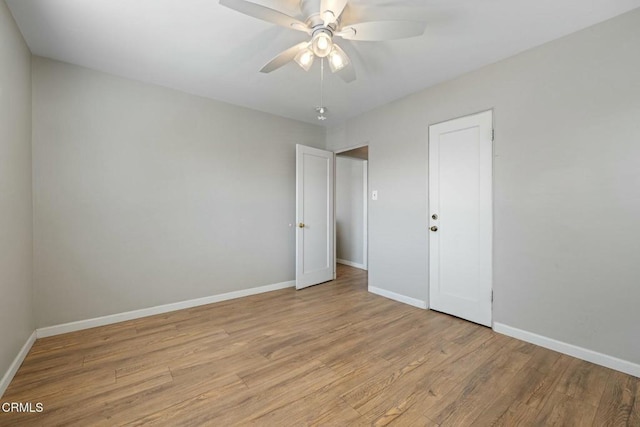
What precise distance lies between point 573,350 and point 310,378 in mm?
2105

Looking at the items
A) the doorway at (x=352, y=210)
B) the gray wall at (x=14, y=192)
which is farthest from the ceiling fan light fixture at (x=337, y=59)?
the doorway at (x=352, y=210)

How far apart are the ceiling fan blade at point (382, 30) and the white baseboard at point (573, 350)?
2.60m

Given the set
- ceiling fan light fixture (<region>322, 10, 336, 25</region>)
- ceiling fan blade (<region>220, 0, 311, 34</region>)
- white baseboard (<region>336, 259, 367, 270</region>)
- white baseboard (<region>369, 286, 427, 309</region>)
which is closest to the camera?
ceiling fan blade (<region>220, 0, 311, 34</region>)

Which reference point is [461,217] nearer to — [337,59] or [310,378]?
[337,59]

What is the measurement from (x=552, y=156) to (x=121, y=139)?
407 cm

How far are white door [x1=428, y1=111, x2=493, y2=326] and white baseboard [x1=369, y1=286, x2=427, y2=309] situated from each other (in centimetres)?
13

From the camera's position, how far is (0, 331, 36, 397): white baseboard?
1.72 meters

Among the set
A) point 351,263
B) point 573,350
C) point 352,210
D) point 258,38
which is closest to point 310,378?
point 573,350

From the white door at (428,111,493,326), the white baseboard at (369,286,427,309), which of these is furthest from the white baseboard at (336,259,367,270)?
the white door at (428,111,493,326)

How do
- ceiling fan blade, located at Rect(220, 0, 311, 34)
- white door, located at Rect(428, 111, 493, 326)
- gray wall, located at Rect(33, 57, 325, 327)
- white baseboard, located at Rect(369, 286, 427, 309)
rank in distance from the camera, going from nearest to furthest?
1. ceiling fan blade, located at Rect(220, 0, 311, 34)
2. gray wall, located at Rect(33, 57, 325, 327)
3. white door, located at Rect(428, 111, 493, 326)
4. white baseboard, located at Rect(369, 286, 427, 309)

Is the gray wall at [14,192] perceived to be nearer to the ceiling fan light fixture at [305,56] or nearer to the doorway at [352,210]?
the ceiling fan light fixture at [305,56]

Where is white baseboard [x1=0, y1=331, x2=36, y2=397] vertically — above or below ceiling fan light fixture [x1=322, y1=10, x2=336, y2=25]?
below

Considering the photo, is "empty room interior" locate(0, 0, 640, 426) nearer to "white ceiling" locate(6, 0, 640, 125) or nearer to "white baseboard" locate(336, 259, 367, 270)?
"white ceiling" locate(6, 0, 640, 125)

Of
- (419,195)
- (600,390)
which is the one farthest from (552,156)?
(600,390)
